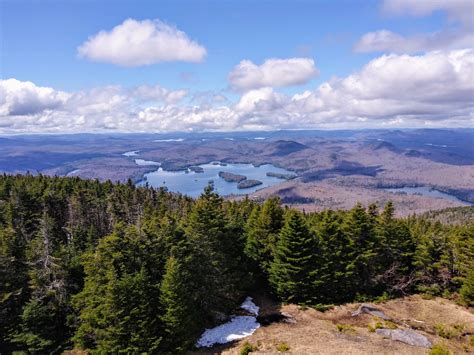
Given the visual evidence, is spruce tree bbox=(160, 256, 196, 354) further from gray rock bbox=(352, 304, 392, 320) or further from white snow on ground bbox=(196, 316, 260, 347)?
gray rock bbox=(352, 304, 392, 320)

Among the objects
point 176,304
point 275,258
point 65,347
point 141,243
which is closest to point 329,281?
point 275,258

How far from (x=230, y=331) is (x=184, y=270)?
9.44m

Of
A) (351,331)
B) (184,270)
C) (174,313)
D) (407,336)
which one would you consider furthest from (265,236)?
(407,336)

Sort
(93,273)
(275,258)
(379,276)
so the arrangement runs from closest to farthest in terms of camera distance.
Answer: (93,273), (275,258), (379,276)

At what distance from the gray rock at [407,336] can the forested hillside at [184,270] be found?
11294 millimetres

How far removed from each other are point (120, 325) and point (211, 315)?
14.0 m

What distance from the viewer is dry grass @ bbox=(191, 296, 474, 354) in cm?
3494

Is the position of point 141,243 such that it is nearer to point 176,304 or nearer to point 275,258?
point 176,304

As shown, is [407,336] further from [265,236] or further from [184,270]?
[184,270]

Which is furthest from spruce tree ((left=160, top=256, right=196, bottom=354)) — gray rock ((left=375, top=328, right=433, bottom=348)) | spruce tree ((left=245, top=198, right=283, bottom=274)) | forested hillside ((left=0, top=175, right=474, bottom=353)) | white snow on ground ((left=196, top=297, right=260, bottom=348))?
gray rock ((left=375, top=328, right=433, bottom=348))

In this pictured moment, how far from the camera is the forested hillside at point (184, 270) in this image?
35625 mm

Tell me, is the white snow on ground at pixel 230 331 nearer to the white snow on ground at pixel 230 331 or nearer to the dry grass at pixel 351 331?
the white snow on ground at pixel 230 331

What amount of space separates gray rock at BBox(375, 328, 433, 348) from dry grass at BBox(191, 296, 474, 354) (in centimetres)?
115

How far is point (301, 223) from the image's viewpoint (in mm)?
49438
